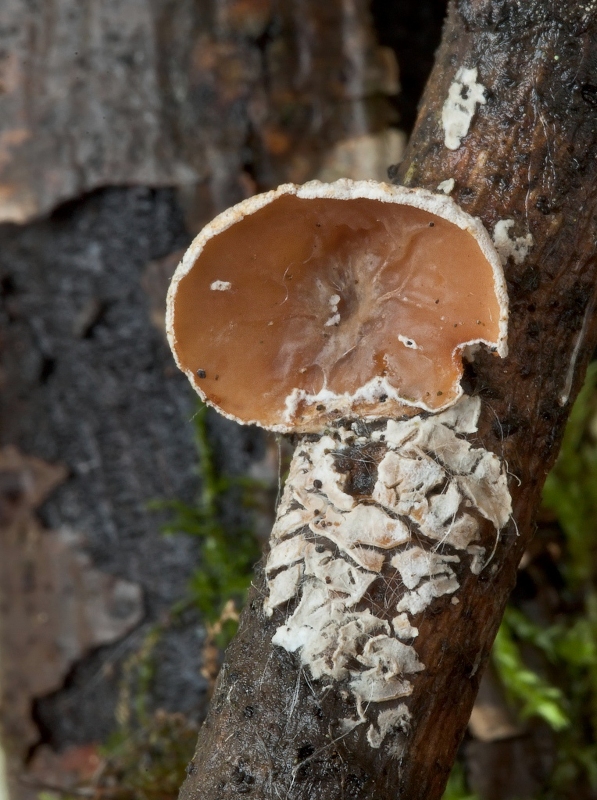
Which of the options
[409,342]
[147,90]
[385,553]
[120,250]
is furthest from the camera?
[120,250]

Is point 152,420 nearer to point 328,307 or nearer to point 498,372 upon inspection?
point 328,307

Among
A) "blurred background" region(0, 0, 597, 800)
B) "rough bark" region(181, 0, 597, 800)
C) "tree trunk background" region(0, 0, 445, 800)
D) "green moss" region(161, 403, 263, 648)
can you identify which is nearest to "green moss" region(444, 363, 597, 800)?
"blurred background" region(0, 0, 597, 800)

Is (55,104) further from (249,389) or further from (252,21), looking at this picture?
(249,389)

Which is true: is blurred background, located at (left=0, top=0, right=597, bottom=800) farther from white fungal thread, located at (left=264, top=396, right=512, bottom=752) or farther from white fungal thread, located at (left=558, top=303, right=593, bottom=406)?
white fungal thread, located at (left=558, top=303, right=593, bottom=406)

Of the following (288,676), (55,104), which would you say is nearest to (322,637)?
(288,676)

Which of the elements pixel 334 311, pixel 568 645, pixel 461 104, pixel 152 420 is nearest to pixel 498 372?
pixel 334 311

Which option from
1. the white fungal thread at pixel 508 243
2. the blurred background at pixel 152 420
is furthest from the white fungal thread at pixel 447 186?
the blurred background at pixel 152 420
